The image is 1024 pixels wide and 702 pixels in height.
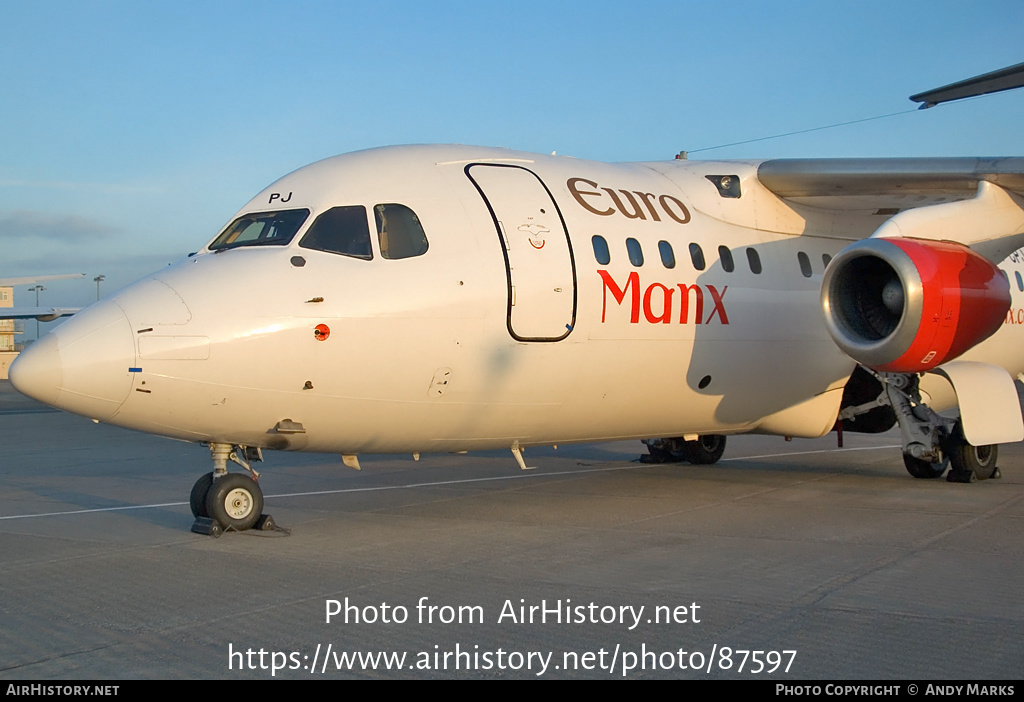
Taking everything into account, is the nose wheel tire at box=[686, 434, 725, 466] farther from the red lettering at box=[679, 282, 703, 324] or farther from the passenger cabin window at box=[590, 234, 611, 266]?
the passenger cabin window at box=[590, 234, 611, 266]

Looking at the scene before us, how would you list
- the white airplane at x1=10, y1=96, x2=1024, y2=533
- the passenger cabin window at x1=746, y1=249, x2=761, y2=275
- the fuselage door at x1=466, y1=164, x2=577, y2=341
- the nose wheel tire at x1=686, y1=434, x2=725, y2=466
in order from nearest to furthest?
the white airplane at x1=10, y1=96, x2=1024, y2=533 → the fuselage door at x1=466, y1=164, x2=577, y2=341 → the passenger cabin window at x1=746, y1=249, x2=761, y2=275 → the nose wheel tire at x1=686, y1=434, x2=725, y2=466

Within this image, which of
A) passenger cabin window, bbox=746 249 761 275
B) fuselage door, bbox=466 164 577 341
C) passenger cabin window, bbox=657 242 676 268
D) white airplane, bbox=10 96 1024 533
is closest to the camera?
white airplane, bbox=10 96 1024 533

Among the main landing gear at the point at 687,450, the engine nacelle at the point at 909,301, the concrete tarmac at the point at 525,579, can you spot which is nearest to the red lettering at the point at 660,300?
the engine nacelle at the point at 909,301

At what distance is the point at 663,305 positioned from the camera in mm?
9852

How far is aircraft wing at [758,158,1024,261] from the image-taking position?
10547 mm

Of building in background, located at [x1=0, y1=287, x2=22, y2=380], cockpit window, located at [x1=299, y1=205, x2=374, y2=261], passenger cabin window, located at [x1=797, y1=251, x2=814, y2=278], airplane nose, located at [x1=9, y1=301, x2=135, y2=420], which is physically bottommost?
building in background, located at [x1=0, y1=287, x2=22, y2=380]

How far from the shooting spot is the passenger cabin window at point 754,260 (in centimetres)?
1088

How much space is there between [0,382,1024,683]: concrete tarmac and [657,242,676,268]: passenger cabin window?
2.33 m

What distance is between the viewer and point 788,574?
6891 millimetres

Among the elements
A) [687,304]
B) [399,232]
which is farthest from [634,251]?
[399,232]

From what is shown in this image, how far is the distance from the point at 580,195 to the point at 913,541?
410 cm

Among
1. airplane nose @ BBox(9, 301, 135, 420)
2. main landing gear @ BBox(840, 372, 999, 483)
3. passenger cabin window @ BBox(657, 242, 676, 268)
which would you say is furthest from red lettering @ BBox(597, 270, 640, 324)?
airplane nose @ BBox(9, 301, 135, 420)

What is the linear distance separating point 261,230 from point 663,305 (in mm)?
3743

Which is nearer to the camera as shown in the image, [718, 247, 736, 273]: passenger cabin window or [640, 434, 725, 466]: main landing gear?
[718, 247, 736, 273]: passenger cabin window
